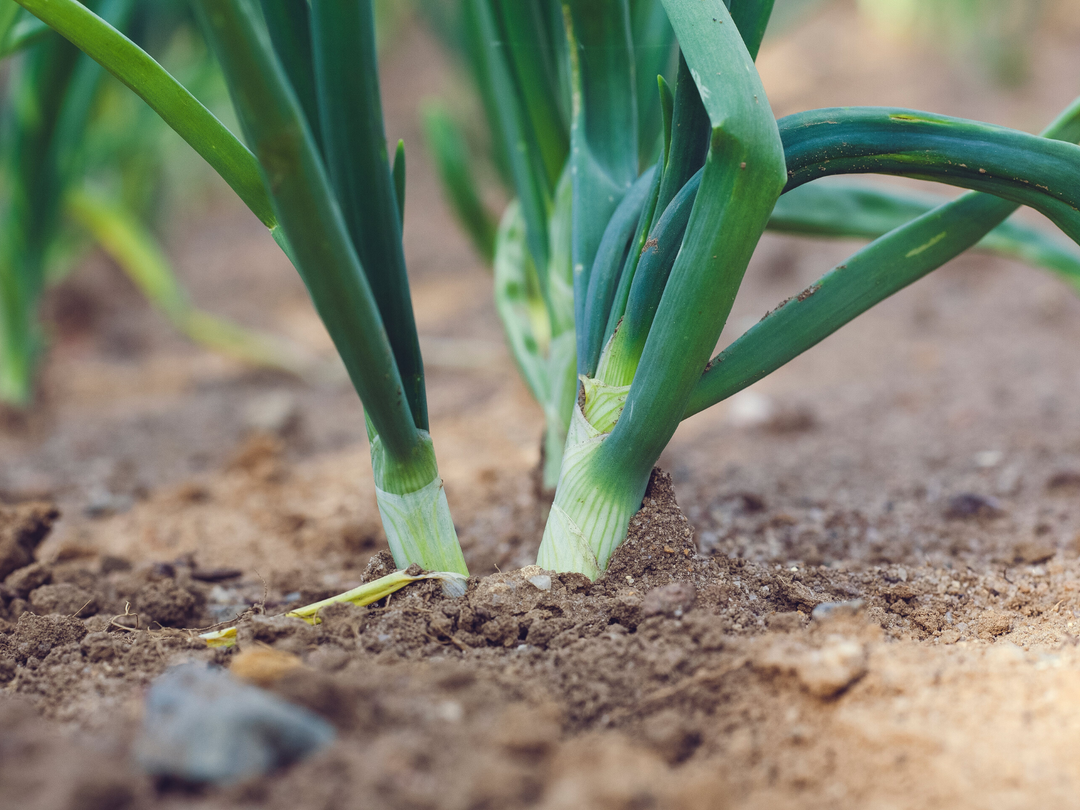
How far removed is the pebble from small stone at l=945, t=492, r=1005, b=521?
2.97 ft

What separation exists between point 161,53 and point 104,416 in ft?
3.63

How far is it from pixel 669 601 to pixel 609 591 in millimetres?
76

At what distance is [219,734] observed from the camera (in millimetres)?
448

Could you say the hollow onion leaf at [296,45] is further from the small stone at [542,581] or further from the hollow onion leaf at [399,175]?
the small stone at [542,581]

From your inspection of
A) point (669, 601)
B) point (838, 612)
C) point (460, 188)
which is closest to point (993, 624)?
point (838, 612)

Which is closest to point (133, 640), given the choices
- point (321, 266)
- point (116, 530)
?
point (321, 266)

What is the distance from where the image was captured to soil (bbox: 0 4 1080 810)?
48 cm

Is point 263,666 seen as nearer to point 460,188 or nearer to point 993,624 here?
point 993,624

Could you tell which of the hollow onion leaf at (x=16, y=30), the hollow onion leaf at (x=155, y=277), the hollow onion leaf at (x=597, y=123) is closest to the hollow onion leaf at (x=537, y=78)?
the hollow onion leaf at (x=597, y=123)

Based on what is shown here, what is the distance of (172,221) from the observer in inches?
149

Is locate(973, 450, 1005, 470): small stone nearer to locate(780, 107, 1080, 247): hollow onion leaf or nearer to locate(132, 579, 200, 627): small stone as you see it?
locate(780, 107, 1080, 247): hollow onion leaf

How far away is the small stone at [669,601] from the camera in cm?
64

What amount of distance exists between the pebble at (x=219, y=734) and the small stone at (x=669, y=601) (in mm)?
262

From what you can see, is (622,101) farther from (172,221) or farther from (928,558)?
(172,221)
